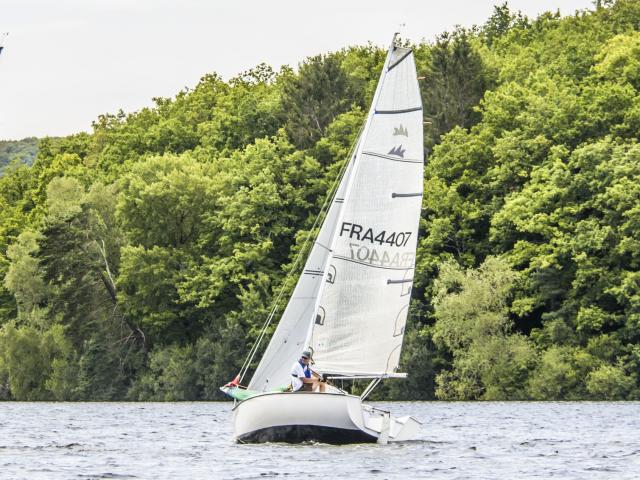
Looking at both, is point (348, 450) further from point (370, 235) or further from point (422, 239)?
point (422, 239)

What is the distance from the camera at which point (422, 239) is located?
83.8 m

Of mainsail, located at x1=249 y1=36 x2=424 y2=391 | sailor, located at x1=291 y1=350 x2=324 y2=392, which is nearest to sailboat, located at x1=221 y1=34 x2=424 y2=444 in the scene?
mainsail, located at x1=249 y1=36 x2=424 y2=391

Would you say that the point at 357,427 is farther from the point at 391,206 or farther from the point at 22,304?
the point at 22,304

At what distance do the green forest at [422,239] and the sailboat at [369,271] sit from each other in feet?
114

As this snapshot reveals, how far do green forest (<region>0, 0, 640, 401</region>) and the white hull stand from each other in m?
36.1

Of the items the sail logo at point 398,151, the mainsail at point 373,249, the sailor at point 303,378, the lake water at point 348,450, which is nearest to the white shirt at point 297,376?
the sailor at point 303,378

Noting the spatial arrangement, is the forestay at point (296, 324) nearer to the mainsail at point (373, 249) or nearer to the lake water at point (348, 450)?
the mainsail at point (373, 249)

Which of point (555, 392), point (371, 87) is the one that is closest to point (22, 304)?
point (371, 87)

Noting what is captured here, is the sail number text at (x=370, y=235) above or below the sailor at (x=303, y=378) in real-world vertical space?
above

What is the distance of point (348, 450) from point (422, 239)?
4705cm

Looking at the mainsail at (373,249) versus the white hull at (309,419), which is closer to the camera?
the white hull at (309,419)

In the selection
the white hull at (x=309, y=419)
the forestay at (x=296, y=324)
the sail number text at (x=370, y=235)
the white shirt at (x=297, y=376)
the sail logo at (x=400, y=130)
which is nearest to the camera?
the white hull at (x=309, y=419)

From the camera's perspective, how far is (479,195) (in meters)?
87.2

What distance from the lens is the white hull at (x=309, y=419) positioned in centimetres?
3606
